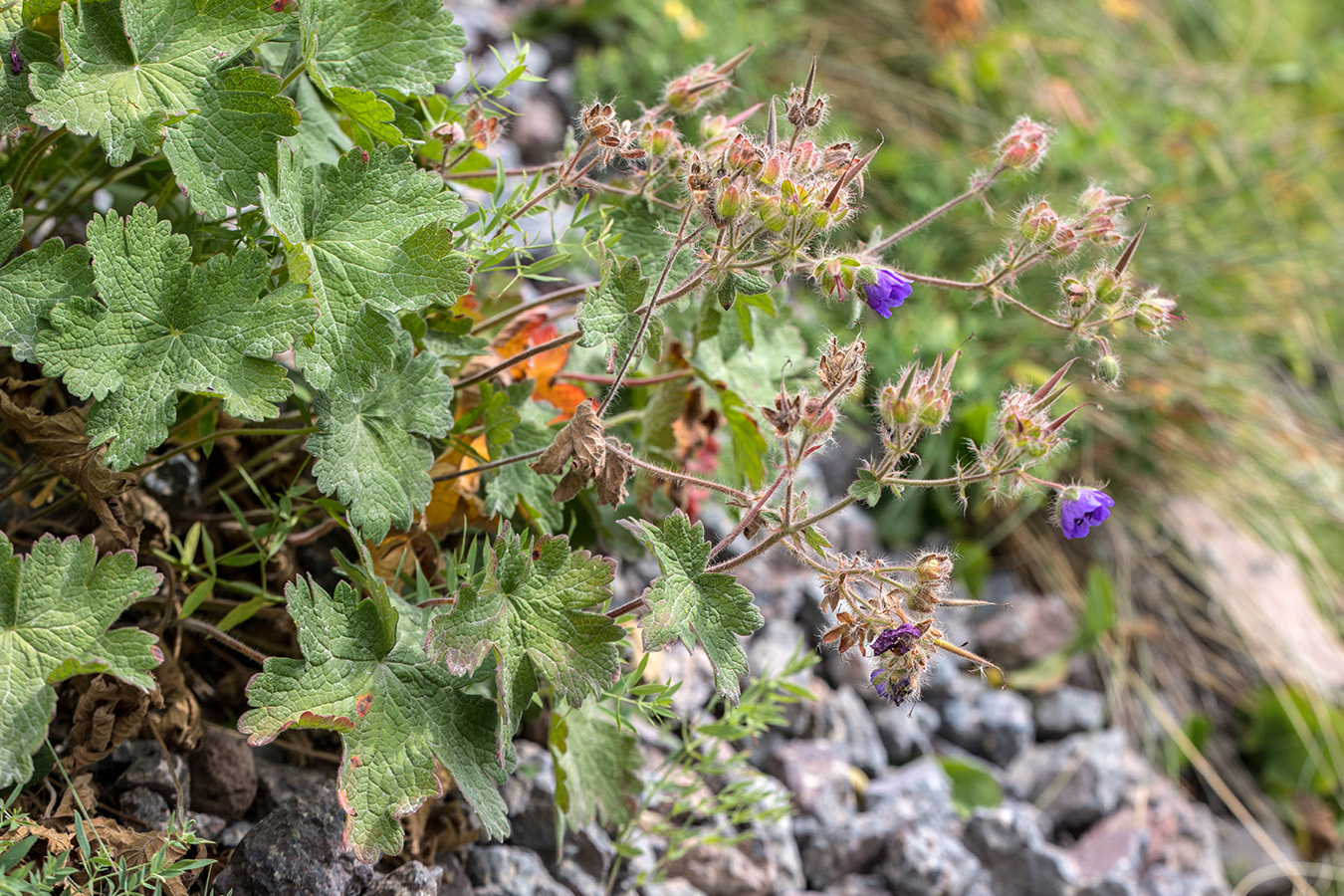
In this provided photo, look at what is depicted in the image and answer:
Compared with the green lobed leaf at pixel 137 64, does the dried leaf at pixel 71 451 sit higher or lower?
lower

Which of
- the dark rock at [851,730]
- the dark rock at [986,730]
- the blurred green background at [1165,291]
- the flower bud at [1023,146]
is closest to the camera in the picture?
the flower bud at [1023,146]

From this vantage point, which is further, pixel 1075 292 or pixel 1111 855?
pixel 1111 855

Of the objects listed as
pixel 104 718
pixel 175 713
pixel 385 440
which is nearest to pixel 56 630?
pixel 104 718

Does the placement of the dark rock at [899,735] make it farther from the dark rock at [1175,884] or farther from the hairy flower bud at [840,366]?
the hairy flower bud at [840,366]

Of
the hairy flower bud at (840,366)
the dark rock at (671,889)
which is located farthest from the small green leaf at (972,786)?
the hairy flower bud at (840,366)

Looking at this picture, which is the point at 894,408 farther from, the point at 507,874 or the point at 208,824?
the point at 208,824

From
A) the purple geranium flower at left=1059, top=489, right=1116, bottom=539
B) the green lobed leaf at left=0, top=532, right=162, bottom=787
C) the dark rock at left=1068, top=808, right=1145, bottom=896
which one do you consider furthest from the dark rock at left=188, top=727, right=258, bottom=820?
the dark rock at left=1068, top=808, right=1145, bottom=896
